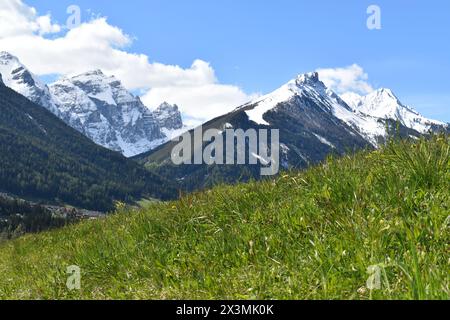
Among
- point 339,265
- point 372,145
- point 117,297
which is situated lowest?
point 117,297

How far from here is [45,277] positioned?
6910mm

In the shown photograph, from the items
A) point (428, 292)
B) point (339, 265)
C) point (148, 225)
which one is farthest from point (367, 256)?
point (148, 225)

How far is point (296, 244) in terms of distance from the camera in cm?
563

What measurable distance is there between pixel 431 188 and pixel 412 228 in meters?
1.32

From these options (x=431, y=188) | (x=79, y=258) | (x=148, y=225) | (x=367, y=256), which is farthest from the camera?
(x=148, y=225)

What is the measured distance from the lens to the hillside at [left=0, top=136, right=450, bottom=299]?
174 inches

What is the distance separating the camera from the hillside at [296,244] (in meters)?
4.43
